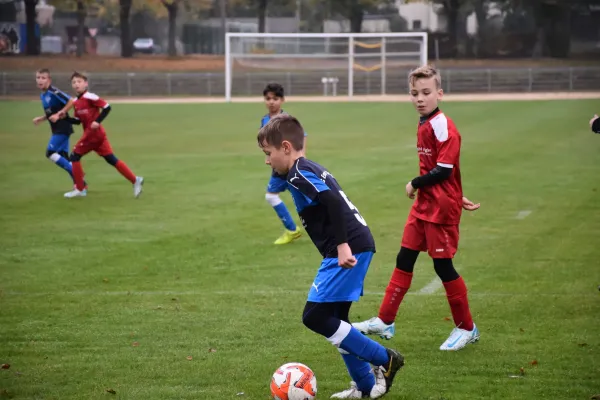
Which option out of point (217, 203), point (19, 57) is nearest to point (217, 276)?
point (217, 203)

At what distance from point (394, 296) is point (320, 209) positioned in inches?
62.8

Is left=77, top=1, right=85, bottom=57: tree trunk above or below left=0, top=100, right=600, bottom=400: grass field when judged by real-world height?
above

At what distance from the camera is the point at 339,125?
3138 centimetres

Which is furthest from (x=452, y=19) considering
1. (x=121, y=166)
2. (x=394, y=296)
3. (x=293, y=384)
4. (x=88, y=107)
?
(x=293, y=384)

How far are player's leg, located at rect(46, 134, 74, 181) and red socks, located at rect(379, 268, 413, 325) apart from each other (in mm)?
11076

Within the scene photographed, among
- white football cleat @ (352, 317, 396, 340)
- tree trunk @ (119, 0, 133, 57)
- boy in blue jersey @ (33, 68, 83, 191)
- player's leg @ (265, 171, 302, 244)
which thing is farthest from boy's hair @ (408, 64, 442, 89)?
tree trunk @ (119, 0, 133, 57)

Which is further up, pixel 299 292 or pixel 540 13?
pixel 540 13

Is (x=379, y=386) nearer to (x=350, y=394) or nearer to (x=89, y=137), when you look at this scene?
(x=350, y=394)

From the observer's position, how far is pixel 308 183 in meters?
5.64

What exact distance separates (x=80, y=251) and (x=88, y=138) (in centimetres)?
512

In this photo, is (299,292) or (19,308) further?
(299,292)

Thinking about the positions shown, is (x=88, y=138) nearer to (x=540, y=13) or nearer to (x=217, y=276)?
(x=217, y=276)

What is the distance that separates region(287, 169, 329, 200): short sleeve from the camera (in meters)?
5.64

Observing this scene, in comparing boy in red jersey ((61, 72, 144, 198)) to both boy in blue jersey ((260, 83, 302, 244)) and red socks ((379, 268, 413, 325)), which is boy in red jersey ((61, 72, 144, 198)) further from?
red socks ((379, 268, 413, 325))
